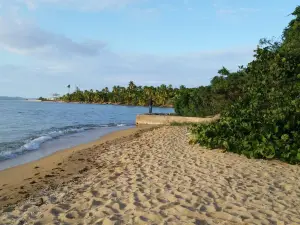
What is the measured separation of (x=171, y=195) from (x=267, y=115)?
21.3 ft

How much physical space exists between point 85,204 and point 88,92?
140 metres

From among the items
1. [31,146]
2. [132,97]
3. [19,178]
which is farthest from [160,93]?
[19,178]

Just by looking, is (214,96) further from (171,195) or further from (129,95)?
(129,95)

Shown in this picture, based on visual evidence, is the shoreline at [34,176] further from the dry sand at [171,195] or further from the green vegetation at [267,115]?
the green vegetation at [267,115]

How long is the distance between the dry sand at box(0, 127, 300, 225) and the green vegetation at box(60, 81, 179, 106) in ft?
237

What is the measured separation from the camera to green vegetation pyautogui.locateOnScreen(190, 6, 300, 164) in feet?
30.0

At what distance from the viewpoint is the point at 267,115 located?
10570 millimetres

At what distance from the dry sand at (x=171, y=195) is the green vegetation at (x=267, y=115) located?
31.6 inches

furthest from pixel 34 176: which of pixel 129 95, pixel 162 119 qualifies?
pixel 129 95

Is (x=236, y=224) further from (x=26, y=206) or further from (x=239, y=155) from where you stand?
(x=239, y=155)

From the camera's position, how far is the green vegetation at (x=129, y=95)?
9955 centimetres

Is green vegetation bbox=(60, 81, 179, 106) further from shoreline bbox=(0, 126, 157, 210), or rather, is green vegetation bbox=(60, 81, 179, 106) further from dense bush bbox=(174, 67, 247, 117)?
shoreline bbox=(0, 126, 157, 210)

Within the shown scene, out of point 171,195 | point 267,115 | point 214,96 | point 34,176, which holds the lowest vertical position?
point 34,176

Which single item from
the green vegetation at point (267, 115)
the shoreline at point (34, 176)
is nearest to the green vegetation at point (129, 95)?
the green vegetation at point (267, 115)
